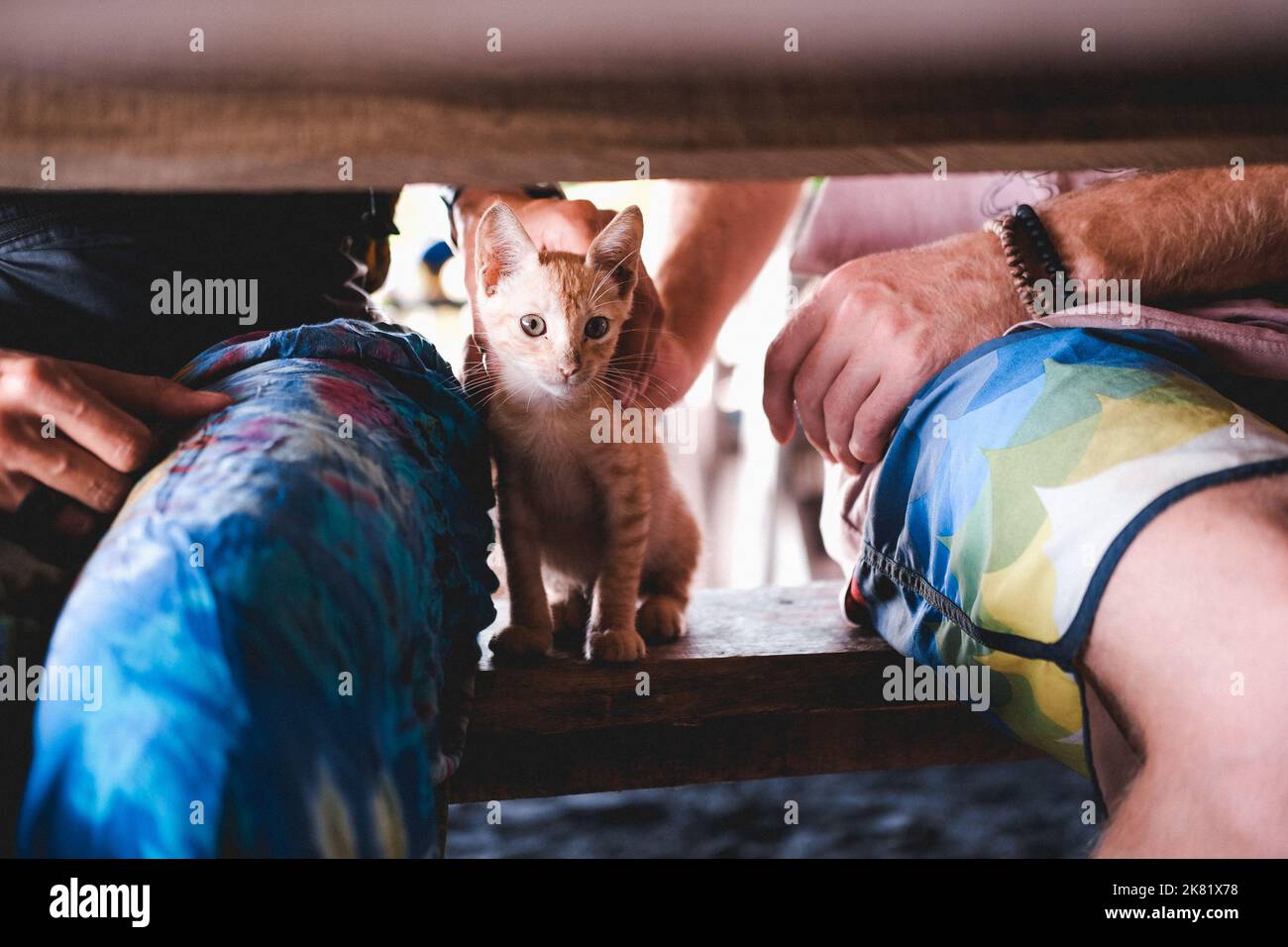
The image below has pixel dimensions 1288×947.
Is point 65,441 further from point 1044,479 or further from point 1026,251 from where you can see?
point 1026,251

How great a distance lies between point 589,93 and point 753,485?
2.84 m

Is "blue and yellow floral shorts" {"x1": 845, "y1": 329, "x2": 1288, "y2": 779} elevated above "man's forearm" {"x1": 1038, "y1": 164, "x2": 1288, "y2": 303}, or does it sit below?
below

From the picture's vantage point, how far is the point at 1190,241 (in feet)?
2.66

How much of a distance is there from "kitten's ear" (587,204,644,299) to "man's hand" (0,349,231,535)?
25.4 inches

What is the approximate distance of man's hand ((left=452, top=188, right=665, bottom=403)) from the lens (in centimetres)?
114

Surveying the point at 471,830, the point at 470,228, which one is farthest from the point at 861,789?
the point at 470,228

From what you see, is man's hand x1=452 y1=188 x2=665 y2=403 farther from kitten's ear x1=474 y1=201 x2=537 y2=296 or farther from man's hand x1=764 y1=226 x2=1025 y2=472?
man's hand x1=764 y1=226 x2=1025 y2=472

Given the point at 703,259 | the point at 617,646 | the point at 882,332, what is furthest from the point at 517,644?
the point at 703,259

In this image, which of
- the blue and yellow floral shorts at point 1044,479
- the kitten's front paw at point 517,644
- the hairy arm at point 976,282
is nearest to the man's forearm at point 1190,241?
the hairy arm at point 976,282

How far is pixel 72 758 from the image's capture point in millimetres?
380

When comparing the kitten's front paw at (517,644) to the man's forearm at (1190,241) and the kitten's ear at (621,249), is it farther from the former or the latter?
the man's forearm at (1190,241)

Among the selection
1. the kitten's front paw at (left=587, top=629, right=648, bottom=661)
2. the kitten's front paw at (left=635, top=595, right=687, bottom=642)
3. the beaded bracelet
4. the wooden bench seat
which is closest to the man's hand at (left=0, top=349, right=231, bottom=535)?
the wooden bench seat

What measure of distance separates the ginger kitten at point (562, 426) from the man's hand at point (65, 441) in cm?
55

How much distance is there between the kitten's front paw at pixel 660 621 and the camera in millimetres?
1014
